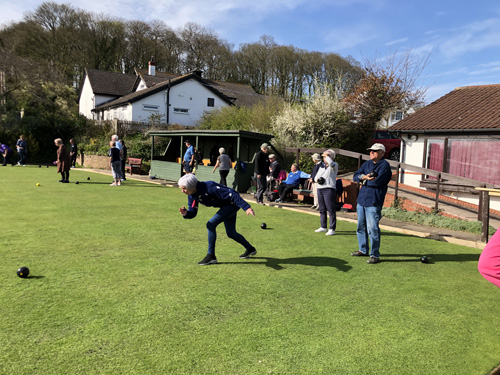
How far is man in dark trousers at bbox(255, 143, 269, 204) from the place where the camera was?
1173 centimetres

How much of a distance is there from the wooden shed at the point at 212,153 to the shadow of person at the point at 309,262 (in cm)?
875

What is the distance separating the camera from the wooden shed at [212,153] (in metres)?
15.1

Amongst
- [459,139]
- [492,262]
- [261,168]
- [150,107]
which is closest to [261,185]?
[261,168]

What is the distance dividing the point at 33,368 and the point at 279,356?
1.89m

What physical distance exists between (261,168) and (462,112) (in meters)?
8.62

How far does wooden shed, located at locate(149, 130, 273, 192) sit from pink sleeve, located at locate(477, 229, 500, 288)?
40.8 ft

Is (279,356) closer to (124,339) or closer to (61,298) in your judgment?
(124,339)

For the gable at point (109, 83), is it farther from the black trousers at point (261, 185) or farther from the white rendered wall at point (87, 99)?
the black trousers at point (261, 185)

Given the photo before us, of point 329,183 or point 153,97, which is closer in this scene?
point 329,183

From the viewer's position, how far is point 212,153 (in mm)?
20688

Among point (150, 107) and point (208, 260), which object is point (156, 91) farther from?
point (208, 260)

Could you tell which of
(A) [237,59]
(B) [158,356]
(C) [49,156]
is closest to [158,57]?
(A) [237,59]

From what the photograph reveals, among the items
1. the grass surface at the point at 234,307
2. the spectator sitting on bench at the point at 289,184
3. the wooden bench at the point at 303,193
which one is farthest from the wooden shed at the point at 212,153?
the grass surface at the point at 234,307

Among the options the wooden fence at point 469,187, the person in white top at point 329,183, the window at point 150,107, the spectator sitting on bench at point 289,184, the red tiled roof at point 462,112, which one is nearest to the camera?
Result: the wooden fence at point 469,187
